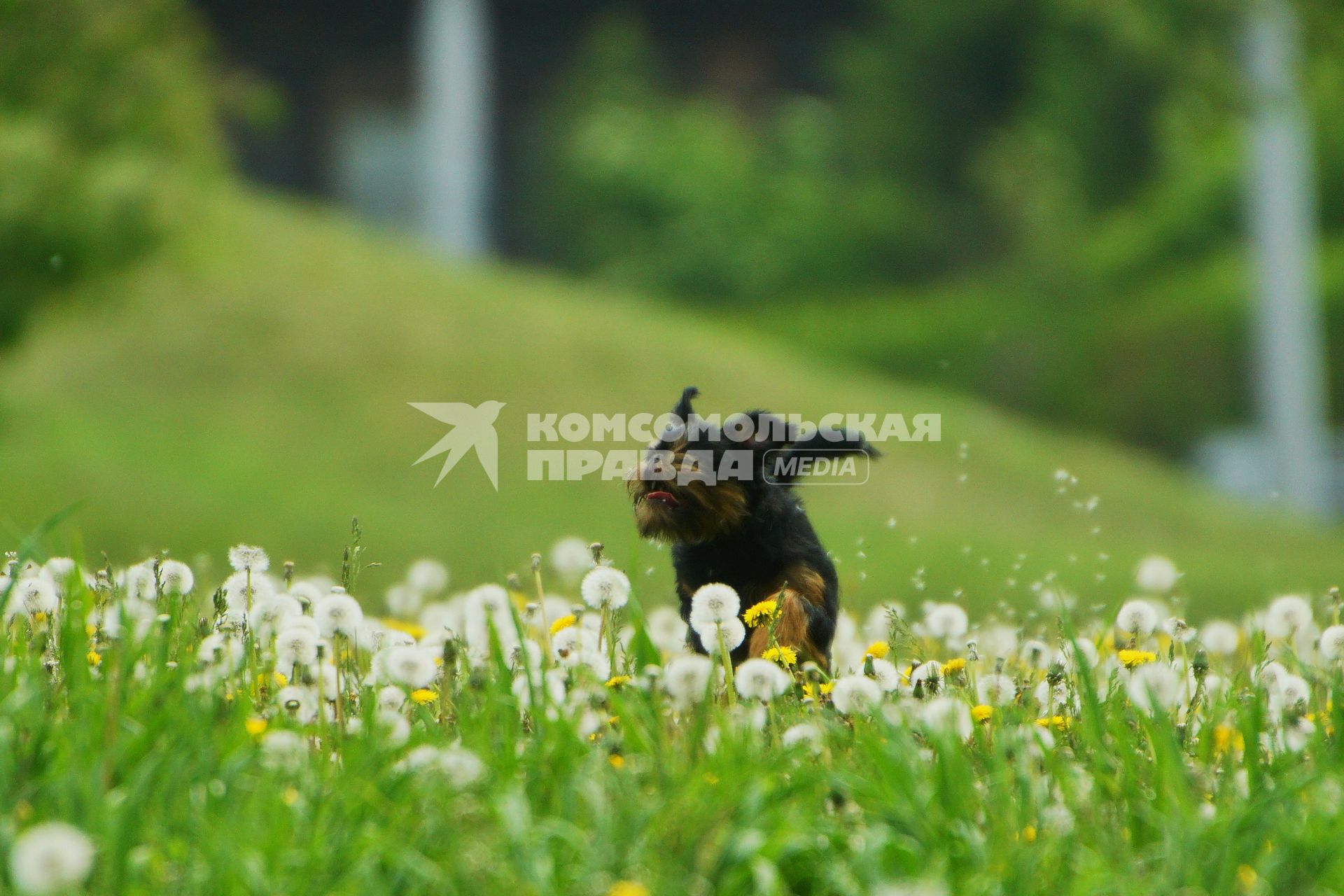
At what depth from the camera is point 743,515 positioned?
4.25 meters

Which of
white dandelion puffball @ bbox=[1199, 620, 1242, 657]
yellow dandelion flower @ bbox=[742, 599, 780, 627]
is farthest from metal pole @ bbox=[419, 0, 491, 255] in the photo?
yellow dandelion flower @ bbox=[742, 599, 780, 627]

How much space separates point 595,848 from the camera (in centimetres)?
257

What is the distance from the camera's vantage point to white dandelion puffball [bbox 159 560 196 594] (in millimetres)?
3855

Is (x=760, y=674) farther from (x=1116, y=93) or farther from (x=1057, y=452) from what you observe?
(x=1116, y=93)

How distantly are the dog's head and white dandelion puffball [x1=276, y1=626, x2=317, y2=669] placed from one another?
1105mm

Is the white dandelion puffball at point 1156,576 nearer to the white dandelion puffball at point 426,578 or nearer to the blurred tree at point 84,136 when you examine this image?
the white dandelion puffball at point 426,578

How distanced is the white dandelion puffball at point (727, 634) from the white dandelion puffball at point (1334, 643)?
1474mm

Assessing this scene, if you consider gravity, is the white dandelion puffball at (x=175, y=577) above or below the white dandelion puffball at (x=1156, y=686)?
above

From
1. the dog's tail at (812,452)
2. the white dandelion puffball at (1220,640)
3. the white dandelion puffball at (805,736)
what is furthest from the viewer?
the white dandelion puffball at (1220,640)

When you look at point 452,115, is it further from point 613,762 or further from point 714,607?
point 613,762

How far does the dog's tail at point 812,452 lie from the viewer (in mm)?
4164

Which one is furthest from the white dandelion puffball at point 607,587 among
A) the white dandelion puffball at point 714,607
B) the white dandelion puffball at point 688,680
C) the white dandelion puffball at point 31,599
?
the white dandelion puffball at point 31,599

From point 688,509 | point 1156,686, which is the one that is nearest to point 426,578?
point 688,509

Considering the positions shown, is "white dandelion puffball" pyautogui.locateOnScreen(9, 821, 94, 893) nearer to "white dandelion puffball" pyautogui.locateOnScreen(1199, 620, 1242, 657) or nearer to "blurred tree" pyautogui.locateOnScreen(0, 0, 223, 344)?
"white dandelion puffball" pyautogui.locateOnScreen(1199, 620, 1242, 657)
